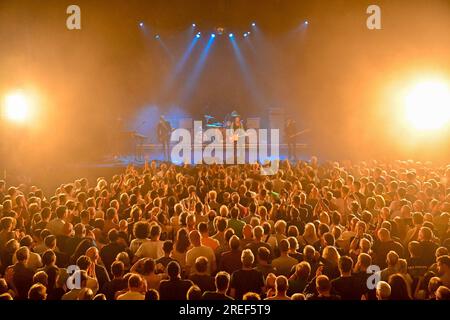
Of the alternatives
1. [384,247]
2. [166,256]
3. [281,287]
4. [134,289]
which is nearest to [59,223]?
[166,256]

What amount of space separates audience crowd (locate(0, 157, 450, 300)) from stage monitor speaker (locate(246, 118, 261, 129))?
13182mm

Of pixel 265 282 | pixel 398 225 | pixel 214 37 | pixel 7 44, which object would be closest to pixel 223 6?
pixel 214 37

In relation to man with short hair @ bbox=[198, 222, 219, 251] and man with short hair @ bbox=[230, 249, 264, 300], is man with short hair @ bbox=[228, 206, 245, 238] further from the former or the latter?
man with short hair @ bbox=[230, 249, 264, 300]

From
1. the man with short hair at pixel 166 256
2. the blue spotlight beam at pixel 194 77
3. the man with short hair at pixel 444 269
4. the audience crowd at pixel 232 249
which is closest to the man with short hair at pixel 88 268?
the audience crowd at pixel 232 249

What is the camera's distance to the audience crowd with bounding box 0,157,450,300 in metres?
4.59

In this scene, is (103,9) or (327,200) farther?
(103,9)

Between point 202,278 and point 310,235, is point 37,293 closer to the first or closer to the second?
point 202,278

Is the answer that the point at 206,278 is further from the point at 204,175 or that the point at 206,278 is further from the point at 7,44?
the point at 7,44

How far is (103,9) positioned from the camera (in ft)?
56.8

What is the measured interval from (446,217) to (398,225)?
736mm

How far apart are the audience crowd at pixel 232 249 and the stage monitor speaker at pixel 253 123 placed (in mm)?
13182

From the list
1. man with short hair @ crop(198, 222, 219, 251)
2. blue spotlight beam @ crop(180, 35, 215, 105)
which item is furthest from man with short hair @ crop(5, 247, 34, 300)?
blue spotlight beam @ crop(180, 35, 215, 105)

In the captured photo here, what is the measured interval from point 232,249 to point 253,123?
684 inches
